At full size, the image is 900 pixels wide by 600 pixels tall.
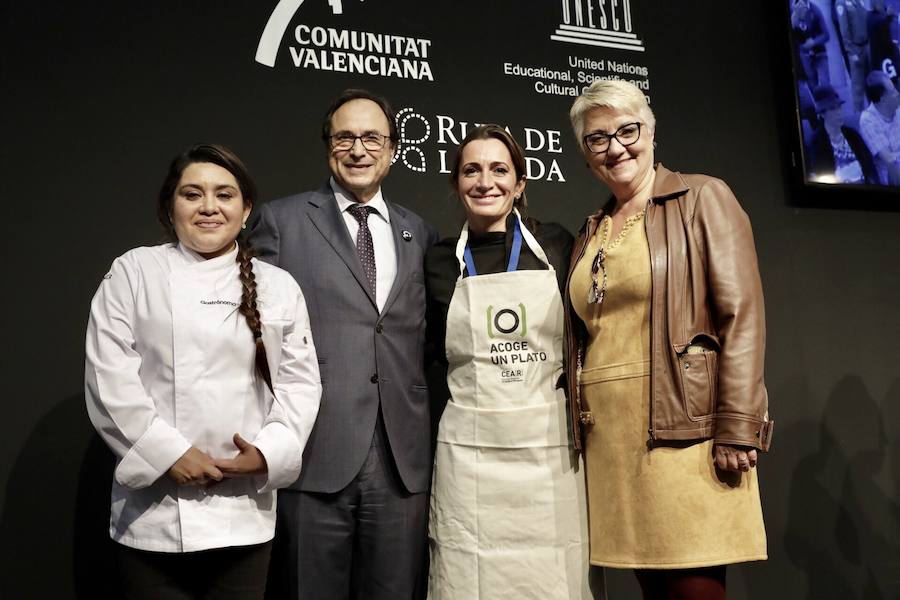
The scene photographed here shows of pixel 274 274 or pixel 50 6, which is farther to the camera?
pixel 50 6

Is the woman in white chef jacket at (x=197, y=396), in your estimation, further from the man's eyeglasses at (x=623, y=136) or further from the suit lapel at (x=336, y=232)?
the man's eyeglasses at (x=623, y=136)

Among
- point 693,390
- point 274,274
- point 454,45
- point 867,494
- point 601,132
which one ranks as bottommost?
point 867,494

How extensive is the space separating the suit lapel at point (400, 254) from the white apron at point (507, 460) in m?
0.19

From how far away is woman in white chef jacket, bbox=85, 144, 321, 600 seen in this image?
1894mm

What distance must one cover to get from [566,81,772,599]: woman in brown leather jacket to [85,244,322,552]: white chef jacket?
813mm

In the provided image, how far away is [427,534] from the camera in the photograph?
8.12 feet

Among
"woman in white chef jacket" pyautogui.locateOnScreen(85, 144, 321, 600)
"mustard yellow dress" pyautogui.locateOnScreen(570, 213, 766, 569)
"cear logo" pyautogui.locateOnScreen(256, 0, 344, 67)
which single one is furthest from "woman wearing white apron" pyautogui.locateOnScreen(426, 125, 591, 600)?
"cear logo" pyautogui.locateOnScreen(256, 0, 344, 67)

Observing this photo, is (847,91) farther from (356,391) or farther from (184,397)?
(184,397)

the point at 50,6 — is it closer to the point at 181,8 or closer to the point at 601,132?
the point at 181,8

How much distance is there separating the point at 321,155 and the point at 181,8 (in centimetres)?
73

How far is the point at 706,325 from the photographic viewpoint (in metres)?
2.08

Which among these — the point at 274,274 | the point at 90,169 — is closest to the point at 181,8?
the point at 90,169

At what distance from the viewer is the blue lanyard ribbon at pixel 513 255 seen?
2.44 metres

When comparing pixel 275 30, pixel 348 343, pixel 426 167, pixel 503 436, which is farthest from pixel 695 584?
pixel 275 30
